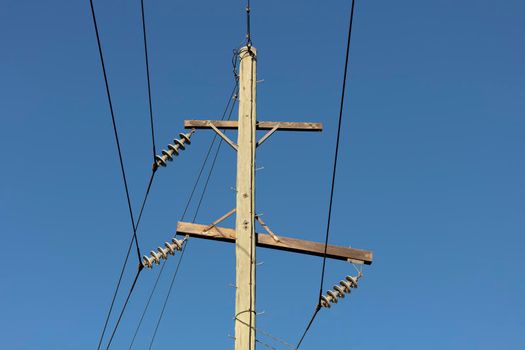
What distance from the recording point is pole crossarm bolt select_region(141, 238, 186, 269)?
8.76m

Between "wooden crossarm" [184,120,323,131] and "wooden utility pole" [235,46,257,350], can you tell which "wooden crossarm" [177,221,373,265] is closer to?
"wooden utility pole" [235,46,257,350]

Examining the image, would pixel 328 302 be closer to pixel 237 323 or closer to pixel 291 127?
pixel 237 323

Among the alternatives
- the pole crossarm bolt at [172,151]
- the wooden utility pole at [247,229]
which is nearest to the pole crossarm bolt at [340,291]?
the wooden utility pole at [247,229]

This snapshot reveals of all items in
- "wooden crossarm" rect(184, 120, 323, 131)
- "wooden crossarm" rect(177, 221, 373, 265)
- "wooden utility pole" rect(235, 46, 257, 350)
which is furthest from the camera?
"wooden crossarm" rect(184, 120, 323, 131)

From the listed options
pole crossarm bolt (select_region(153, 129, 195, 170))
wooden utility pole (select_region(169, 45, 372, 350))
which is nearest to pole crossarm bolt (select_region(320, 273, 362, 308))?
wooden utility pole (select_region(169, 45, 372, 350))

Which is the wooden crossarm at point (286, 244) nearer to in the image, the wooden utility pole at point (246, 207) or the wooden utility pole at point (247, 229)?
the wooden utility pole at point (247, 229)

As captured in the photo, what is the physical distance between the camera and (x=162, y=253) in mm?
8812

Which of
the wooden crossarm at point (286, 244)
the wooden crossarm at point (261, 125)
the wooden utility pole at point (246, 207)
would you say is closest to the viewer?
the wooden utility pole at point (246, 207)

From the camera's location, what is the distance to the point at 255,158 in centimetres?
770

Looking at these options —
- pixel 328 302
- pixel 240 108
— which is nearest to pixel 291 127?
pixel 240 108

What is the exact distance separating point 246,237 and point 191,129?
2.06 metres

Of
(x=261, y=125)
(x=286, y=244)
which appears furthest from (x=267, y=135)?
(x=286, y=244)

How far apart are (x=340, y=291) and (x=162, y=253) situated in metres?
2.42

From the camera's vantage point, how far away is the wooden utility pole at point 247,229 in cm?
673
